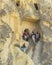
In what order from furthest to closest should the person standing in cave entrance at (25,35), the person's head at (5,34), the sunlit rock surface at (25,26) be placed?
the person standing in cave entrance at (25,35), the sunlit rock surface at (25,26), the person's head at (5,34)

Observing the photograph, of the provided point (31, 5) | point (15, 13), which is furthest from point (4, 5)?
point (31, 5)

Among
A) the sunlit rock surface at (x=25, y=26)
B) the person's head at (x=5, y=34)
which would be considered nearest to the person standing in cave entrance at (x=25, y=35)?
the sunlit rock surface at (x=25, y=26)

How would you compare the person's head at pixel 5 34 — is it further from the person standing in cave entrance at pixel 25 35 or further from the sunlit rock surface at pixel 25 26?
the person standing in cave entrance at pixel 25 35

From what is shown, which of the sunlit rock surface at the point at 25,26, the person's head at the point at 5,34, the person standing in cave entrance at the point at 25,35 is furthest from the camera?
the person standing in cave entrance at the point at 25,35

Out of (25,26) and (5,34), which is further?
(25,26)

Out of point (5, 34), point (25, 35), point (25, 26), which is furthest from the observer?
point (25, 26)

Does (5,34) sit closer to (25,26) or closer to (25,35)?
(25,35)

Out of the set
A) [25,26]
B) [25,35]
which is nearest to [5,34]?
[25,35]

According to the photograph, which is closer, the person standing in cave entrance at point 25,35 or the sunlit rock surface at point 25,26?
the sunlit rock surface at point 25,26

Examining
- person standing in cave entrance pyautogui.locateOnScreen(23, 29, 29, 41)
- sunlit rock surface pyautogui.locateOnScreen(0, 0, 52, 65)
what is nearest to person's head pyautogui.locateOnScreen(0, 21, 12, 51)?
sunlit rock surface pyautogui.locateOnScreen(0, 0, 52, 65)

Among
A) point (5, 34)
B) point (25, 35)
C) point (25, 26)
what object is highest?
point (5, 34)
